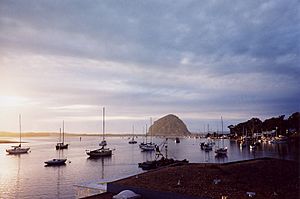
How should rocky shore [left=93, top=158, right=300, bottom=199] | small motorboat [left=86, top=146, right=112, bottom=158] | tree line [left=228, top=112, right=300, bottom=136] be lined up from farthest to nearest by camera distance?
1. tree line [left=228, top=112, right=300, bottom=136]
2. small motorboat [left=86, top=146, right=112, bottom=158]
3. rocky shore [left=93, top=158, right=300, bottom=199]

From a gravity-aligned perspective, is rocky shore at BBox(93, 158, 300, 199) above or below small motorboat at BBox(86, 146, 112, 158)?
above

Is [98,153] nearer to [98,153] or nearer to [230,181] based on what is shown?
[98,153]

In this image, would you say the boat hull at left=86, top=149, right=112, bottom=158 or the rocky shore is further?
the boat hull at left=86, top=149, right=112, bottom=158

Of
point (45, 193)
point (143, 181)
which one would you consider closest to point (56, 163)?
point (45, 193)

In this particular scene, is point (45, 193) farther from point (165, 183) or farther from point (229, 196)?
point (229, 196)

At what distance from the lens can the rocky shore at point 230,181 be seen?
16.1 m

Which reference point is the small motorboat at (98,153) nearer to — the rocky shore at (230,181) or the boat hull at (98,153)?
the boat hull at (98,153)

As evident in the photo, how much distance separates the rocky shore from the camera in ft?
52.9

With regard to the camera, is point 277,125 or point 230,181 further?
point 277,125

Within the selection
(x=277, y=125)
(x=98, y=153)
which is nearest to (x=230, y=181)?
(x=98, y=153)

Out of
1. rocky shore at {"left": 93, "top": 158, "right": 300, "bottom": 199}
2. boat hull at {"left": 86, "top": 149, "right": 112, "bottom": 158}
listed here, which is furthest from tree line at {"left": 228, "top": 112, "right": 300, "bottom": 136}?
rocky shore at {"left": 93, "top": 158, "right": 300, "bottom": 199}

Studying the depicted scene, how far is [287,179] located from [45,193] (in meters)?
24.6

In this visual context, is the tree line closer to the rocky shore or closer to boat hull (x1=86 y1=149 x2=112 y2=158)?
boat hull (x1=86 y1=149 x2=112 y2=158)

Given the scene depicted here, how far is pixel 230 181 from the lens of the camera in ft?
60.1
